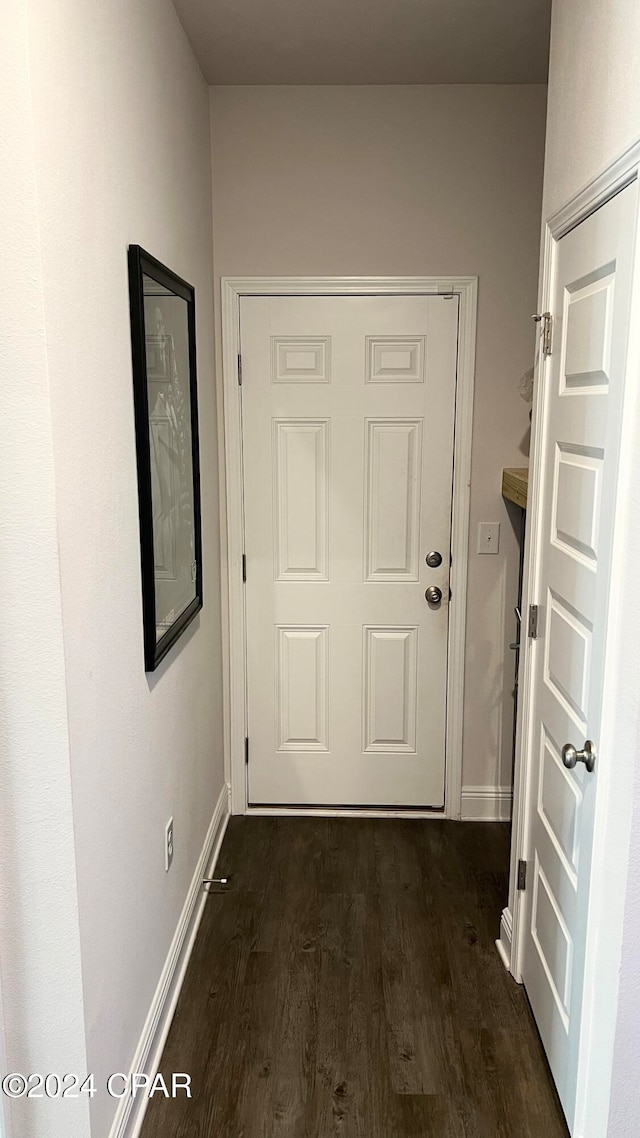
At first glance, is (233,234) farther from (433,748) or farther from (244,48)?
(433,748)

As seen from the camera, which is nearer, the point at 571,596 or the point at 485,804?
the point at 571,596

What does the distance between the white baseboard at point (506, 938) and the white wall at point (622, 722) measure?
2.44 feet

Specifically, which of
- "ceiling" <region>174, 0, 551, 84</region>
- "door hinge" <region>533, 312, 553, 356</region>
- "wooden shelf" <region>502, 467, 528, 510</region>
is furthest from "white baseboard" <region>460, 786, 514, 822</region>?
"ceiling" <region>174, 0, 551, 84</region>

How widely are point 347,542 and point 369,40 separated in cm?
160

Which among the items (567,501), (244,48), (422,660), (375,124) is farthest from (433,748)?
(244,48)

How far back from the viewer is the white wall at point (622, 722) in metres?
1.39

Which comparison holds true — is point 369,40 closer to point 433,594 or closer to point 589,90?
point 589,90

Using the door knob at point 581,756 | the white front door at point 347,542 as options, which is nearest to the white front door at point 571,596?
the door knob at point 581,756

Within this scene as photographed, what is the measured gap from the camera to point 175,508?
2.23m

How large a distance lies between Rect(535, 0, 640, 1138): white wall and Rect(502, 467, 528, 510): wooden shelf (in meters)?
1.07

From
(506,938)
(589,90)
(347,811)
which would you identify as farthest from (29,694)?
(347,811)

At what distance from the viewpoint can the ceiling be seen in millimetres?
2293

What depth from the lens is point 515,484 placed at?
8.86ft

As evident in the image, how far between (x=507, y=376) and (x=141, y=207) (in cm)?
152
